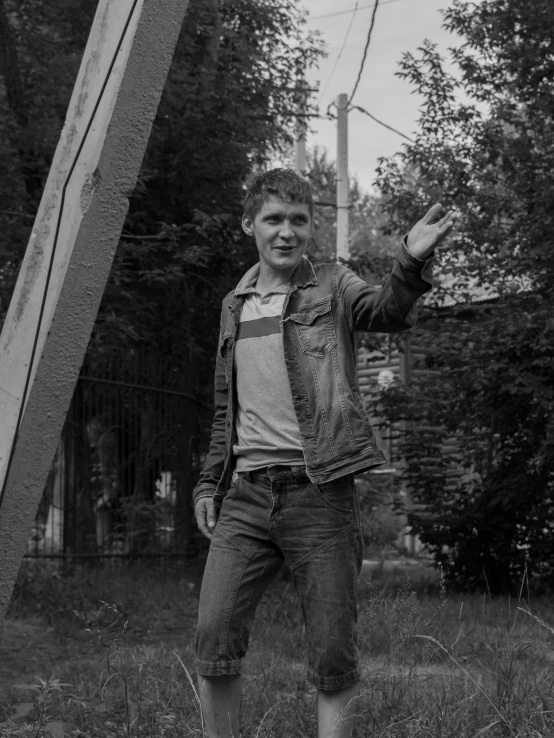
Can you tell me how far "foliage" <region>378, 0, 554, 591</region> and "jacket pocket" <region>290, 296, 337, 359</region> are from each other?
5.11 metres

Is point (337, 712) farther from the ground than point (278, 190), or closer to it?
closer to it

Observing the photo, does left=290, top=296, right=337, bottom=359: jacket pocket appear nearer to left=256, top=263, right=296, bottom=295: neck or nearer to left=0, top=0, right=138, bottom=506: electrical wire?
left=256, top=263, right=296, bottom=295: neck

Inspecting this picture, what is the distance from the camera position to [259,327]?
3129 mm

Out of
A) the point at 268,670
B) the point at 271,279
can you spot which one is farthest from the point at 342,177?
the point at 271,279

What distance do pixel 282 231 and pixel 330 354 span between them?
0.39 metres

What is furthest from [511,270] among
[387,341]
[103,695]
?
[103,695]

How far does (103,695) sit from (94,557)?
16.0 feet

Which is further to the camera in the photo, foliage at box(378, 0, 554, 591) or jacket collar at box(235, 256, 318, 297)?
foliage at box(378, 0, 554, 591)

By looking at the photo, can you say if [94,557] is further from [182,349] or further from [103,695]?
[103,695]

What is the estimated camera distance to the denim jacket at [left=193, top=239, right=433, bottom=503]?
2.84m

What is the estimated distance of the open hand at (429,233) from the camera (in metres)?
2.60

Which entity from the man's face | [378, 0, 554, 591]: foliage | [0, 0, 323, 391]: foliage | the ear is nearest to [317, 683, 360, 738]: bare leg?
the man's face

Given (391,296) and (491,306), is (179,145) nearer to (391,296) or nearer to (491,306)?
(491,306)

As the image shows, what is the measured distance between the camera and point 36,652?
5992 mm
